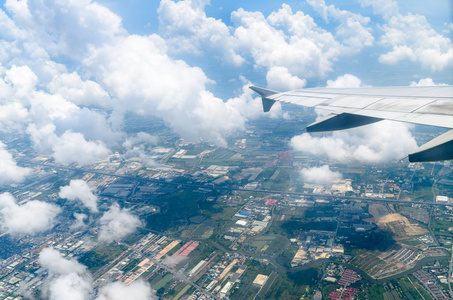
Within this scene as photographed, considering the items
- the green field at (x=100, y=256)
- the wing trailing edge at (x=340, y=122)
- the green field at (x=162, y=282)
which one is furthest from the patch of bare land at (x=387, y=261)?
the green field at (x=100, y=256)

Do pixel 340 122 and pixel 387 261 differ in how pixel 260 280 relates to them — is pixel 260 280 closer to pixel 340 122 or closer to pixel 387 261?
pixel 387 261

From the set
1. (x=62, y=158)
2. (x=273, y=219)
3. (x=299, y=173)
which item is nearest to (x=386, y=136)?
(x=299, y=173)

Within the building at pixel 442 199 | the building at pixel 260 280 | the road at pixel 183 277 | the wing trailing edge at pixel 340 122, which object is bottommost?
the building at pixel 260 280

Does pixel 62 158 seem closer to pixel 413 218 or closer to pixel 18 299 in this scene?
pixel 18 299

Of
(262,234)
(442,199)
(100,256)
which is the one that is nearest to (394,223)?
(442,199)

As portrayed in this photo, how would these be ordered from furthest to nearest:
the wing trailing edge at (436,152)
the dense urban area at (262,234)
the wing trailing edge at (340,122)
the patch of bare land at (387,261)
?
1. the dense urban area at (262,234)
2. the patch of bare land at (387,261)
3. the wing trailing edge at (340,122)
4. the wing trailing edge at (436,152)

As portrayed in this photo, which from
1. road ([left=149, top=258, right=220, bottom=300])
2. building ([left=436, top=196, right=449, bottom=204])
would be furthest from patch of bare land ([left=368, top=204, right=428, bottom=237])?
road ([left=149, top=258, right=220, bottom=300])

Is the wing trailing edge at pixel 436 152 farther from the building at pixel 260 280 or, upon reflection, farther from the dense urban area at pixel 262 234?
the building at pixel 260 280
